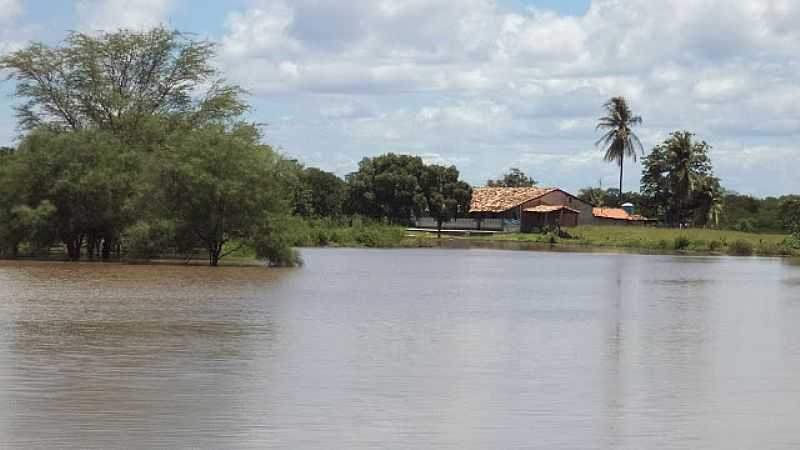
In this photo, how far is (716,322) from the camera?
28953 mm

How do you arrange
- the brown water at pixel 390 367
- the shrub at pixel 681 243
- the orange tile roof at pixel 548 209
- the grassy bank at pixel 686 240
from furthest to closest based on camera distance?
the orange tile roof at pixel 548 209 < the shrub at pixel 681 243 < the grassy bank at pixel 686 240 < the brown water at pixel 390 367

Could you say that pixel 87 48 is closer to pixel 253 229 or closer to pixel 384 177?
pixel 253 229

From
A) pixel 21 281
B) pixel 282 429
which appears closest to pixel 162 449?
pixel 282 429

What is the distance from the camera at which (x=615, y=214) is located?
11594cm

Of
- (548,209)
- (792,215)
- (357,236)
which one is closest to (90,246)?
(357,236)

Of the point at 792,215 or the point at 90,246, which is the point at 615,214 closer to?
the point at 792,215

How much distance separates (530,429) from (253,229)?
37.3 m

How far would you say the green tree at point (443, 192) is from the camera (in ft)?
344

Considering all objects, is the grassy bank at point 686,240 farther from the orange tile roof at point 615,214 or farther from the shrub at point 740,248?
the orange tile roof at point 615,214

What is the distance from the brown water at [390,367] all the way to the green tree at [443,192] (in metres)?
64.8

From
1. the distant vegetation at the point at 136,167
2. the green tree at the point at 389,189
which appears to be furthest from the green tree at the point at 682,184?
the distant vegetation at the point at 136,167

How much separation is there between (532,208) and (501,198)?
4552mm

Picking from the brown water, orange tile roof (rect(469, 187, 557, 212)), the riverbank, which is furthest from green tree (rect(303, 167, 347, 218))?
the brown water

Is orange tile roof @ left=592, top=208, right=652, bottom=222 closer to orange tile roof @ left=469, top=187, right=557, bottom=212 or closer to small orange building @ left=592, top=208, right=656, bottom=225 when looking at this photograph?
small orange building @ left=592, top=208, right=656, bottom=225
